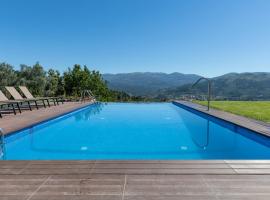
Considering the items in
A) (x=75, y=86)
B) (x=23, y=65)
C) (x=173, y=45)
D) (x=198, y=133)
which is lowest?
(x=198, y=133)

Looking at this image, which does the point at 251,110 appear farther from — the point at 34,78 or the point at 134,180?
the point at 34,78

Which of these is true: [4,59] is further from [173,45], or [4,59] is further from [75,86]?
[173,45]

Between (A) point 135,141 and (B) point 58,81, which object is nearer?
(A) point 135,141

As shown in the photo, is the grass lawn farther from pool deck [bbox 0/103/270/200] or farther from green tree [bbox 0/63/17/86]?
green tree [bbox 0/63/17/86]

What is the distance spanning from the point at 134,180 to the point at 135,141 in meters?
4.16

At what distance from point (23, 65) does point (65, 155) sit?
662 inches

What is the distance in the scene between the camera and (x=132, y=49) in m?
27.9

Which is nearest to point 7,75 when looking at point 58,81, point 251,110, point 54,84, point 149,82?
point 54,84

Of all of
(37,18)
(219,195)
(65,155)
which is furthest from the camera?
(37,18)

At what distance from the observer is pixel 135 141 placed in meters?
7.21

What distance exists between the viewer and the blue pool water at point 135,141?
5.80 meters

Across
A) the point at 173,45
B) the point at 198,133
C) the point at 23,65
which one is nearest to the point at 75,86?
the point at 23,65

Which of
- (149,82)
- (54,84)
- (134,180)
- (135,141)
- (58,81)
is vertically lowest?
(135,141)

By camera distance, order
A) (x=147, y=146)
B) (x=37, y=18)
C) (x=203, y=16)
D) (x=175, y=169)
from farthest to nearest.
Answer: (x=37, y=18) → (x=203, y=16) → (x=147, y=146) → (x=175, y=169)
